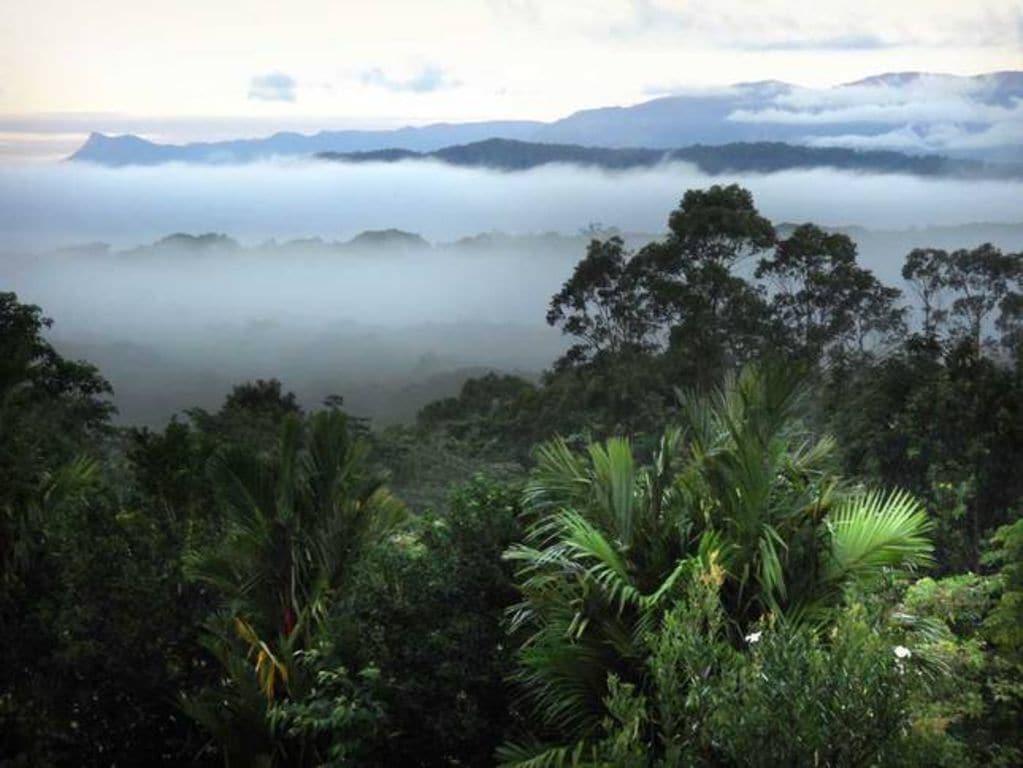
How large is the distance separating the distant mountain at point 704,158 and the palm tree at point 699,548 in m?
23.7

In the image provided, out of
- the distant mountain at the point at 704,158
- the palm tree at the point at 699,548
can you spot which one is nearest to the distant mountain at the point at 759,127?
the distant mountain at the point at 704,158

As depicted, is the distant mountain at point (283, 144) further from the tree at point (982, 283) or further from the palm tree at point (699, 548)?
the palm tree at point (699, 548)

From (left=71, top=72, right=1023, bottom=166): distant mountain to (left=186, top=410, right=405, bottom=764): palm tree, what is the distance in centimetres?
2082

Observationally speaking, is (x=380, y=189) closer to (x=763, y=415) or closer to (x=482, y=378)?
(x=482, y=378)

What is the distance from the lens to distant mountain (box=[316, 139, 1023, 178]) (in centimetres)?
2781

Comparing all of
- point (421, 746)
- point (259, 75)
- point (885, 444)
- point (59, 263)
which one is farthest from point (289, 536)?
point (59, 263)

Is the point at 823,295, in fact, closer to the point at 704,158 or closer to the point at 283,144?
the point at 704,158

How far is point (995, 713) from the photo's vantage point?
579 centimetres

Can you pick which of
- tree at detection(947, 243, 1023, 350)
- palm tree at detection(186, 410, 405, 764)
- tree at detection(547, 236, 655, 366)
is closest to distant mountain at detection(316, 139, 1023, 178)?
tree at detection(947, 243, 1023, 350)

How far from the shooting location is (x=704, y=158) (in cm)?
2905

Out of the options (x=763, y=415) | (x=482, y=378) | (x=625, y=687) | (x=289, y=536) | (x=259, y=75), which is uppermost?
(x=259, y=75)

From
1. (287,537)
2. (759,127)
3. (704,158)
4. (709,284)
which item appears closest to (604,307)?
(709,284)

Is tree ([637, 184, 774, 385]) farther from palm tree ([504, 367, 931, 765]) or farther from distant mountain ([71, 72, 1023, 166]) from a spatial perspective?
palm tree ([504, 367, 931, 765])

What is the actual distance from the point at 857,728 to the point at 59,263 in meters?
28.0
